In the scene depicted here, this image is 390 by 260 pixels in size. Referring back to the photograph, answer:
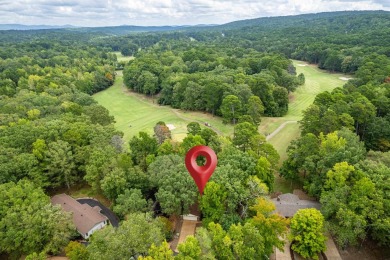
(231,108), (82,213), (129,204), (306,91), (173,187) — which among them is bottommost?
(306,91)

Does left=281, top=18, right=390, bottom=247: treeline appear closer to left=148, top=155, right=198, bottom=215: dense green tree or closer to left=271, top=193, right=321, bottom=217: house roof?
left=271, top=193, right=321, bottom=217: house roof

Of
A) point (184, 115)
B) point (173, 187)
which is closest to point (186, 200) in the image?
point (173, 187)

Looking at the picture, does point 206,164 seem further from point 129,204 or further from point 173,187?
point 129,204

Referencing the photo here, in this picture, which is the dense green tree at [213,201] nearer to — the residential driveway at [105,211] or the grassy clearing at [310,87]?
the residential driveway at [105,211]

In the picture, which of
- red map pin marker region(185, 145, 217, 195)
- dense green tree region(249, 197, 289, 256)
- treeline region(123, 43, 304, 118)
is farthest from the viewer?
treeline region(123, 43, 304, 118)

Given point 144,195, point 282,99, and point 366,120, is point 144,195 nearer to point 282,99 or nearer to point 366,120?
point 366,120

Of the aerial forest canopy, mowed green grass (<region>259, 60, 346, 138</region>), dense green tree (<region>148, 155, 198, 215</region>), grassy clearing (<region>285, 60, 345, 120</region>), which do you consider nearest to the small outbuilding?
the aerial forest canopy
